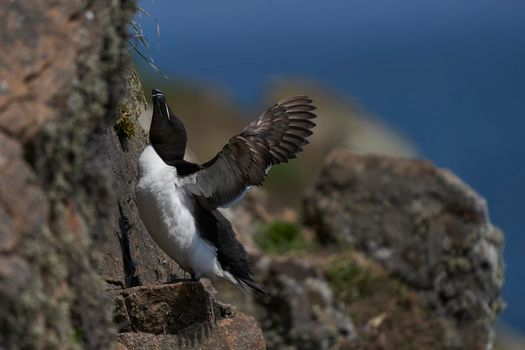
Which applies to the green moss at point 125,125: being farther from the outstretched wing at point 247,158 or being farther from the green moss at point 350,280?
the green moss at point 350,280

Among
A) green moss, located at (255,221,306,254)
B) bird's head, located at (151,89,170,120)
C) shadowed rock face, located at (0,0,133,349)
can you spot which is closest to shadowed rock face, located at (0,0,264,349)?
shadowed rock face, located at (0,0,133,349)

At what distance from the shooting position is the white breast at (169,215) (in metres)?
7.38

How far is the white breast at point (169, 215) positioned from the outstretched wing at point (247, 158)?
0.13m

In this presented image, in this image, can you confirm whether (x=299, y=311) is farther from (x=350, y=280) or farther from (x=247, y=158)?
(x=247, y=158)

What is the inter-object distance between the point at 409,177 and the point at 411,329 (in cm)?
178

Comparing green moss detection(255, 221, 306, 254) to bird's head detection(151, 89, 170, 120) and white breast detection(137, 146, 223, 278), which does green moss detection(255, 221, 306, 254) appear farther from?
white breast detection(137, 146, 223, 278)

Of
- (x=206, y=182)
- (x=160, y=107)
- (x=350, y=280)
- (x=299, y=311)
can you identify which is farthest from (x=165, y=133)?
(x=350, y=280)

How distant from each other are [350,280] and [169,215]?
5.28 metres

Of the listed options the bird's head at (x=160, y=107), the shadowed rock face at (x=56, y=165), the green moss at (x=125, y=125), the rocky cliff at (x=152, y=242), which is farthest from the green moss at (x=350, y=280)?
the shadowed rock face at (x=56, y=165)

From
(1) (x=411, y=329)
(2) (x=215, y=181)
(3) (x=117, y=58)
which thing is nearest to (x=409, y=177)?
(1) (x=411, y=329)

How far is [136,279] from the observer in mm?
7684

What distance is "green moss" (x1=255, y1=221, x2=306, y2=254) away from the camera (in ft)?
43.1

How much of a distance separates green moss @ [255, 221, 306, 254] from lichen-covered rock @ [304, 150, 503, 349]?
22 centimetres

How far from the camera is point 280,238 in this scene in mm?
13375
